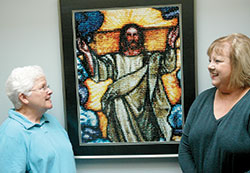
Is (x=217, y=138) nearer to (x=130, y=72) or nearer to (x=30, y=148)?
(x=130, y=72)

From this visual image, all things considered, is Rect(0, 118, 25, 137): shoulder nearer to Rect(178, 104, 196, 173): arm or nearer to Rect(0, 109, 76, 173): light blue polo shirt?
Rect(0, 109, 76, 173): light blue polo shirt

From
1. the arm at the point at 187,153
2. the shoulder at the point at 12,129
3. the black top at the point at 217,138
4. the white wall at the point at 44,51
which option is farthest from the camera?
the white wall at the point at 44,51

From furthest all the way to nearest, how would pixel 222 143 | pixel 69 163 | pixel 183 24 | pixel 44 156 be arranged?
pixel 183 24
pixel 69 163
pixel 44 156
pixel 222 143

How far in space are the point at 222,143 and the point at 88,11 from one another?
109 cm

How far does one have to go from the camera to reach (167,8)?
5.35 feet

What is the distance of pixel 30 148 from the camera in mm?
1350

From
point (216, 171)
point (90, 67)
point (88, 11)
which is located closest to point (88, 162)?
point (90, 67)

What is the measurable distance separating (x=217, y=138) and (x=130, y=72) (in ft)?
2.19

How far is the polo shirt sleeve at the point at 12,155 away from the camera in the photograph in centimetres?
127

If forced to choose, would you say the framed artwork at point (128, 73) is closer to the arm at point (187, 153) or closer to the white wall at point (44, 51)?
the white wall at point (44, 51)

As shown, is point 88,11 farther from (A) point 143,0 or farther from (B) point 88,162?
(B) point 88,162

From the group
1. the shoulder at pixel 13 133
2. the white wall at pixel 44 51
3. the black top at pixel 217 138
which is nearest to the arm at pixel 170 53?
the white wall at pixel 44 51

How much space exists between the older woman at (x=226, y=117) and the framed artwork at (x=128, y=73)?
0.30 metres

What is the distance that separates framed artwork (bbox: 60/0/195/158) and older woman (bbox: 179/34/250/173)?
0.30 meters
